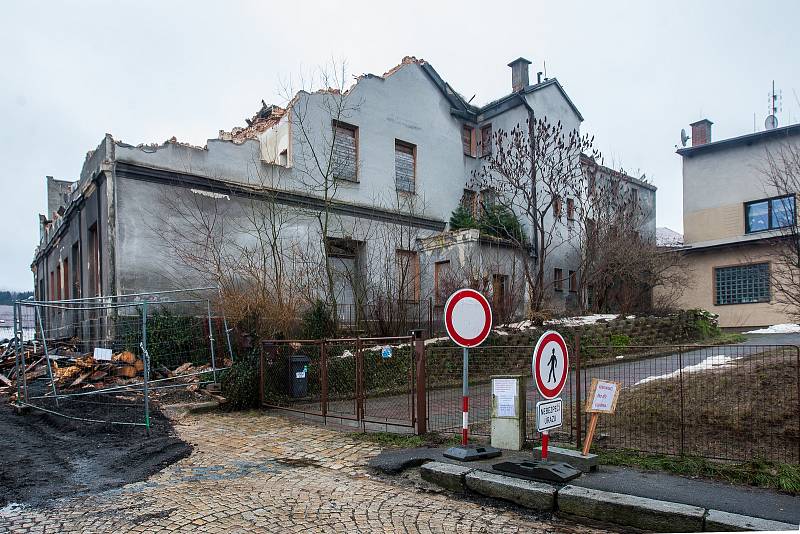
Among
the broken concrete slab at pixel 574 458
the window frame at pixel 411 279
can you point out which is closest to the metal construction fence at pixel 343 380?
the broken concrete slab at pixel 574 458

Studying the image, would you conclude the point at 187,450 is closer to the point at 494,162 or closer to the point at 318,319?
the point at 318,319

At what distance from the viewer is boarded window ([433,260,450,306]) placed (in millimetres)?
17891

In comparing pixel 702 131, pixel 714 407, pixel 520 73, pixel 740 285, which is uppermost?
pixel 520 73

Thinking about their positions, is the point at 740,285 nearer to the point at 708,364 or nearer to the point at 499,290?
the point at 499,290

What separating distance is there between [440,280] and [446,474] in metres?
12.7

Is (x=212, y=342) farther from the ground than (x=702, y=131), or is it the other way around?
(x=702, y=131)

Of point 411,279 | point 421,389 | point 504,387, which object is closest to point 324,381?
point 421,389

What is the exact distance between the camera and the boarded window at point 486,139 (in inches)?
995

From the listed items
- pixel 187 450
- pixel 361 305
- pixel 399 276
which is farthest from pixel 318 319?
pixel 187 450

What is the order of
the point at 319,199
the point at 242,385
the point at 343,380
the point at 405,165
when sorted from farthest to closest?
the point at 405,165 < the point at 319,199 < the point at 242,385 < the point at 343,380

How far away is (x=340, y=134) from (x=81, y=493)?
16.4m

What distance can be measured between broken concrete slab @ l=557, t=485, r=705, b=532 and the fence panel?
1.70m

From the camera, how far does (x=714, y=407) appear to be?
25.2ft

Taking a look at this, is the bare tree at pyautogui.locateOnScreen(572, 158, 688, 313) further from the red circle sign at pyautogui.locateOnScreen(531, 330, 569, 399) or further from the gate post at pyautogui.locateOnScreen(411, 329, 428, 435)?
the red circle sign at pyautogui.locateOnScreen(531, 330, 569, 399)
